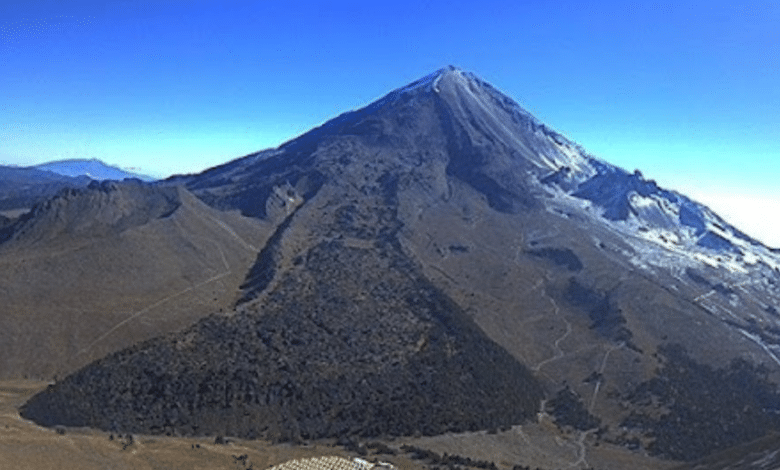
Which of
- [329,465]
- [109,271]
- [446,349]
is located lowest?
[446,349]

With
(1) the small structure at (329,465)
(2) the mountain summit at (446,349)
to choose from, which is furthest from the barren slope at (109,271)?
(1) the small structure at (329,465)

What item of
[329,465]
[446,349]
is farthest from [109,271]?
[329,465]

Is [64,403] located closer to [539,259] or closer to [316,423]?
[316,423]

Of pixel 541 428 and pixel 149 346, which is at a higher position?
pixel 149 346

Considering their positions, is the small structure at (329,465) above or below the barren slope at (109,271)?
below

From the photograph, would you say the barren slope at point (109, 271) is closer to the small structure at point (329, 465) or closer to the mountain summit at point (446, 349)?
the mountain summit at point (446, 349)

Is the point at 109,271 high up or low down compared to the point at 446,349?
up

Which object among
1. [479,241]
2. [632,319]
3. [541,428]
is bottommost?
[541,428]

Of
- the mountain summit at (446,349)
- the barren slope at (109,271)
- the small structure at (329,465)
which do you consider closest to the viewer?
the small structure at (329,465)

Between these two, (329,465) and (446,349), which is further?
(446,349)

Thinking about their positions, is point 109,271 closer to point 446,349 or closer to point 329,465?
point 446,349

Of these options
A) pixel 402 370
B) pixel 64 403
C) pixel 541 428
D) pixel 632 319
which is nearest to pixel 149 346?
pixel 64 403
